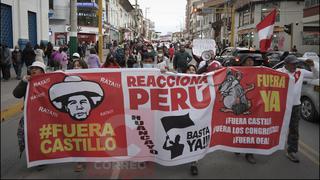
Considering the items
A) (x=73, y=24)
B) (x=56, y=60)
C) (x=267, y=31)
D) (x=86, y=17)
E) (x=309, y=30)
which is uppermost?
(x=86, y=17)

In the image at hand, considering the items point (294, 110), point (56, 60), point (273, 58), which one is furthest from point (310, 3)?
point (294, 110)

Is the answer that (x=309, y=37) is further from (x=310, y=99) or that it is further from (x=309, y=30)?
(x=310, y=99)

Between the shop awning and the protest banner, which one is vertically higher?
the shop awning

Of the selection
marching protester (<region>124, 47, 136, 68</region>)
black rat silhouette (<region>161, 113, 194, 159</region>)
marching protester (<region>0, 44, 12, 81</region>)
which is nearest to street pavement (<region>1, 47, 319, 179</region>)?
black rat silhouette (<region>161, 113, 194, 159</region>)

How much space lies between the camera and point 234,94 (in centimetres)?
625

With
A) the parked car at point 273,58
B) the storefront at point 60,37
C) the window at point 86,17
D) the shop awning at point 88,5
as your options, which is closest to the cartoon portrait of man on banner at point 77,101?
the parked car at point 273,58

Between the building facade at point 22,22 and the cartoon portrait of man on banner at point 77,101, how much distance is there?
17.4m

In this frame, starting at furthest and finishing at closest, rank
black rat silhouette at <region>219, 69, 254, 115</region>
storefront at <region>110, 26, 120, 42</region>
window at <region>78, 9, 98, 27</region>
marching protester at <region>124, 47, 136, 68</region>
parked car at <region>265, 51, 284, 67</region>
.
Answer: storefront at <region>110, 26, 120, 42</region> < window at <region>78, 9, 98, 27</region> < parked car at <region>265, 51, 284, 67</region> < marching protester at <region>124, 47, 136, 68</region> < black rat silhouette at <region>219, 69, 254, 115</region>

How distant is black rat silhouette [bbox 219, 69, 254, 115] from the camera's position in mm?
6184

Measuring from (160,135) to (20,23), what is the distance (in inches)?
785

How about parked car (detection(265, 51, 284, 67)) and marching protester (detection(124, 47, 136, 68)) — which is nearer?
marching protester (detection(124, 47, 136, 68))

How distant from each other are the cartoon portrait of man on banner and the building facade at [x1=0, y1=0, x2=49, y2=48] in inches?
685

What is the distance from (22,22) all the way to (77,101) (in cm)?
1966

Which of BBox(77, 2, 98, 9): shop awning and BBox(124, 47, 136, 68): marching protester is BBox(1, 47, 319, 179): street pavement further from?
BBox(77, 2, 98, 9): shop awning
